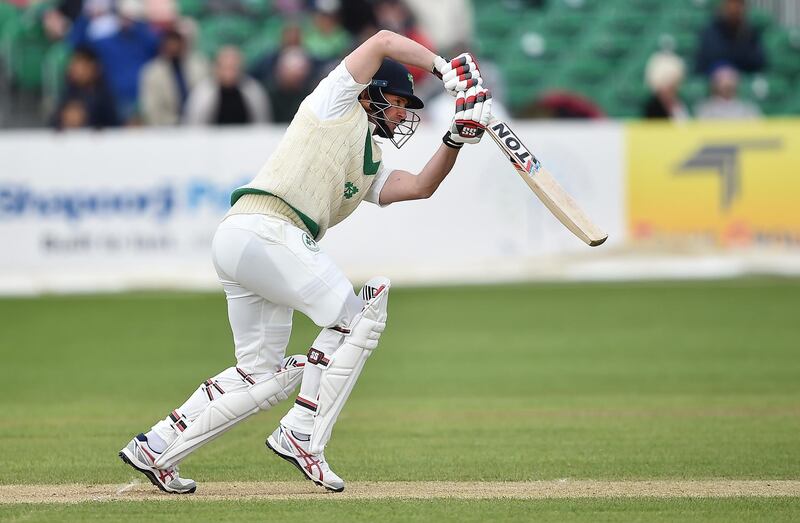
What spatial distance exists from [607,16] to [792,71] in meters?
2.81

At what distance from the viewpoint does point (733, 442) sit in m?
7.39

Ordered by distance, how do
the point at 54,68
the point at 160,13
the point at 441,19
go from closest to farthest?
1. the point at 54,68
2. the point at 160,13
3. the point at 441,19

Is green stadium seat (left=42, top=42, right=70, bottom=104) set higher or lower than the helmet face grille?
lower

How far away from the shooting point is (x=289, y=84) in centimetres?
1711

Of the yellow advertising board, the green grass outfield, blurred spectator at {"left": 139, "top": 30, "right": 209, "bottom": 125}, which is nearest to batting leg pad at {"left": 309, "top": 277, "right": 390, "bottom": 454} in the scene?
the green grass outfield

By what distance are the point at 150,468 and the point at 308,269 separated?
110 centimetres

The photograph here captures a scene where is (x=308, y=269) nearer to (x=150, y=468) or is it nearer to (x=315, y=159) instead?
(x=315, y=159)

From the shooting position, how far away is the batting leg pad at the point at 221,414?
19.6 ft

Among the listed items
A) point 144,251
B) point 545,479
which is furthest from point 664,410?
point 144,251

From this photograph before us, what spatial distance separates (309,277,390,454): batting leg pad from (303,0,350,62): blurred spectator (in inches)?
474

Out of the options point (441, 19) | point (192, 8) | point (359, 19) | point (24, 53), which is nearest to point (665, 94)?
point (441, 19)

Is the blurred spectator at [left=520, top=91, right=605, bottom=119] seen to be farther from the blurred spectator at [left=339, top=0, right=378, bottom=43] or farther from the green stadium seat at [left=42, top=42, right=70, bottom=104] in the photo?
the green stadium seat at [left=42, top=42, right=70, bottom=104]

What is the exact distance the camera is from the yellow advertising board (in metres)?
15.8

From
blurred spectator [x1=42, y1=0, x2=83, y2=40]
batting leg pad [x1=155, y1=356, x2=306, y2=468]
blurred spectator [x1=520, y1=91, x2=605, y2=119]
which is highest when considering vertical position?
blurred spectator [x1=42, y1=0, x2=83, y2=40]
